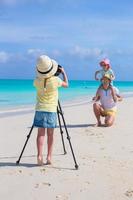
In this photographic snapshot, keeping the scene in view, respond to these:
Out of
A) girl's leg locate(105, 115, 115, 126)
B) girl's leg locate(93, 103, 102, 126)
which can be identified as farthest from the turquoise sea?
girl's leg locate(105, 115, 115, 126)

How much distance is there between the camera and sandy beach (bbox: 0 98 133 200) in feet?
19.3

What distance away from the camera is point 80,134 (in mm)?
10500

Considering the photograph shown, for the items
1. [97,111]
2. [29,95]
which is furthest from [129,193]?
[29,95]

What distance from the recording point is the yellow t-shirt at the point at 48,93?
7.23 m

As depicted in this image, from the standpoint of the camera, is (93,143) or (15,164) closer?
(15,164)

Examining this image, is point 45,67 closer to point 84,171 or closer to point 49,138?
point 49,138

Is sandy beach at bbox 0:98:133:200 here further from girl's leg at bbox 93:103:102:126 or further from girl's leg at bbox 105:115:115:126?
girl's leg at bbox 93:103:102:126

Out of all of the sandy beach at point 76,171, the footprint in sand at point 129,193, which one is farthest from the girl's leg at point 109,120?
the footprint in sand at point 129,193

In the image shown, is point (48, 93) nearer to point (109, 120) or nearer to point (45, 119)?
point (45, 119)

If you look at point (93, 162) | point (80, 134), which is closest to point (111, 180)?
point (93, 162)

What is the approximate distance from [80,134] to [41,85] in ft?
11.3

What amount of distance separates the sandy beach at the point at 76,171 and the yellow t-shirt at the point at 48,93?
2.79ft

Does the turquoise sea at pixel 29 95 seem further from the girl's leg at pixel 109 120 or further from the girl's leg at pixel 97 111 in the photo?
the girl's leg at pixel 109 120

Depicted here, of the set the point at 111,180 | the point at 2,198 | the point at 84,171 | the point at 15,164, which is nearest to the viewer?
the point at 2,198
